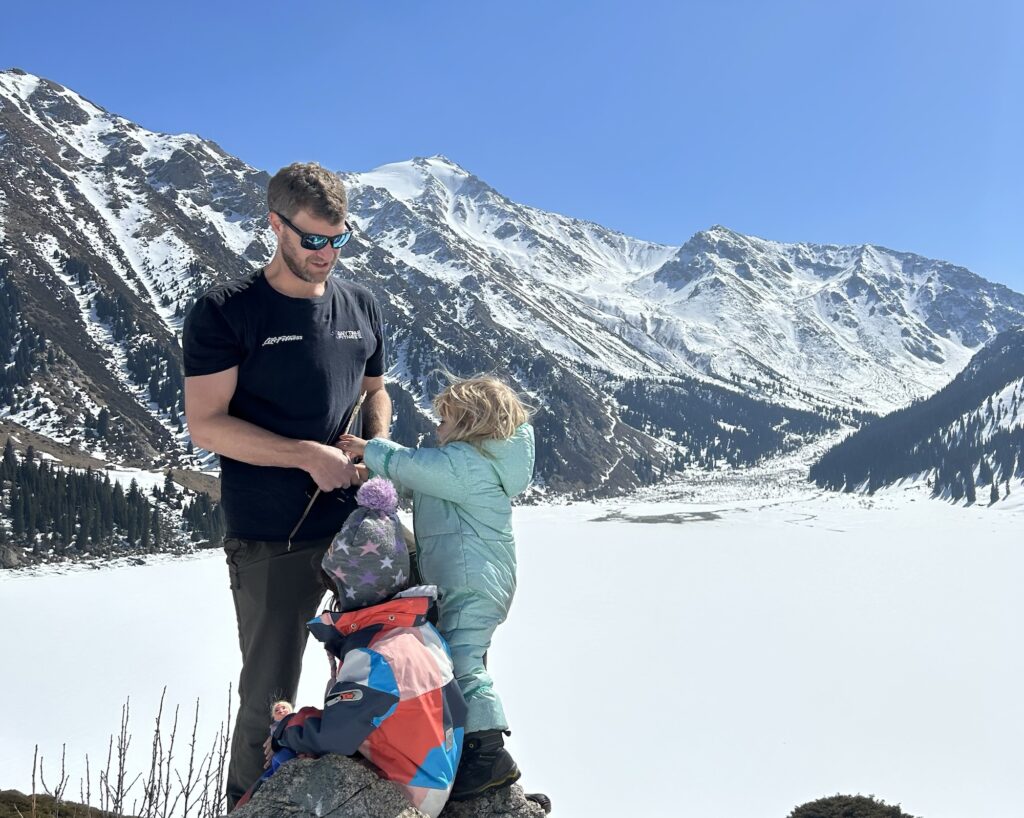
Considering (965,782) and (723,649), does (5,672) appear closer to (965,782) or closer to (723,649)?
(723,649)

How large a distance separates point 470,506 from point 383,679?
3.99 feet

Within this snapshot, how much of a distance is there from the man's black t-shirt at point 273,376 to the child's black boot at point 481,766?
4.87 ft

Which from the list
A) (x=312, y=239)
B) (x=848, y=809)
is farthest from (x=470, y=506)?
(x=848, y=809)

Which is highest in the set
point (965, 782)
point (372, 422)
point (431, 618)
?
point (372, 422)

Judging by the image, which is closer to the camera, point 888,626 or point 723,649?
point 723,649

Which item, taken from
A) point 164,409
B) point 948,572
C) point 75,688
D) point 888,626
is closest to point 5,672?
point 75,688

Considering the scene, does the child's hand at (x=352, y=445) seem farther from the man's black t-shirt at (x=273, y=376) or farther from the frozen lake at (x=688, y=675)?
the frozen lake at (x=688, y=675)

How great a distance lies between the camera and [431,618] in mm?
4113

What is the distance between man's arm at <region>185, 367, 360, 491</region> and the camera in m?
4.07

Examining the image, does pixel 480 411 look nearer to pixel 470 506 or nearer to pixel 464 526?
pixel 470 506

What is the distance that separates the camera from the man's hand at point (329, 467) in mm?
4133

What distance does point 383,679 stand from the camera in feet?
11.0

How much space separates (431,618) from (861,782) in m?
27.2

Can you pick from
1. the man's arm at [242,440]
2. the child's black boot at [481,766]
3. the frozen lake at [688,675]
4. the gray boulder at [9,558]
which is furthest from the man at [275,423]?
the gray boulder at [9,558]
